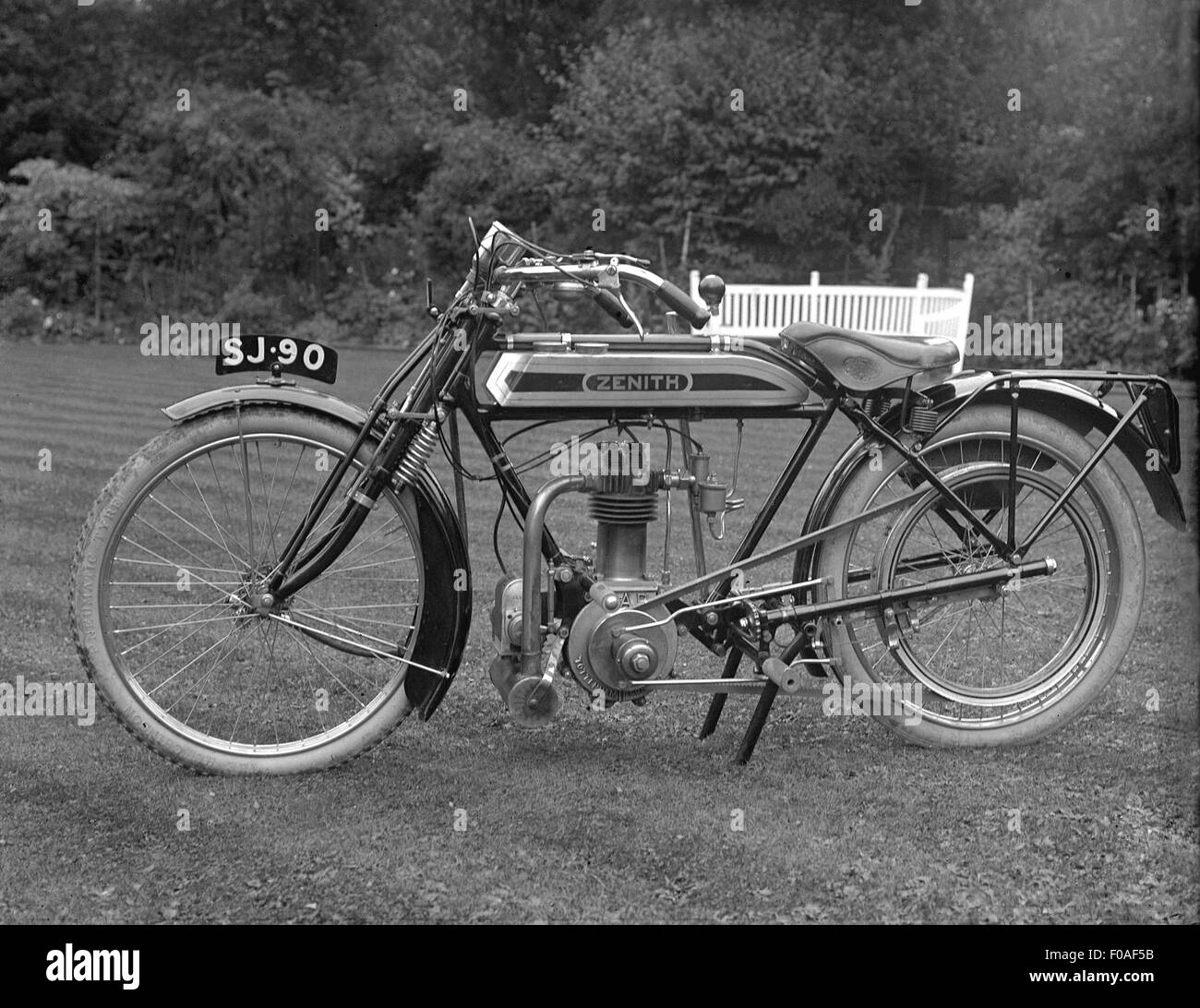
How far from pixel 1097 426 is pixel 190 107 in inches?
767

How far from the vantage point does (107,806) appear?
358 centimetres

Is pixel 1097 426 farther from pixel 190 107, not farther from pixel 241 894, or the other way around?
pixel 190 107

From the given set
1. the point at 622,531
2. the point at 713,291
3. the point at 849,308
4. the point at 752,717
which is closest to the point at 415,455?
the point at 622,531

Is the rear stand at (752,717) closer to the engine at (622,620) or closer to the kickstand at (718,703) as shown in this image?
the kickstand at (718,703)

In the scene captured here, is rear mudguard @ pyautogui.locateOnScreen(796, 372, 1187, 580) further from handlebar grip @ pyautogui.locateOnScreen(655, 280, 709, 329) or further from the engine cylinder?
handlebar grip @ pyautogui.locateOnScreen(655, 280, 709, 329)

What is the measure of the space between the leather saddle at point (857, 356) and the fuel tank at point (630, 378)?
3.9 inches

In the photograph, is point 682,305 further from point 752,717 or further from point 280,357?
point 752,717

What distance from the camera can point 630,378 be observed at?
11.8ft

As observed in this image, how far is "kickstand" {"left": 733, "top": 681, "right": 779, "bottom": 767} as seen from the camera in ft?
12.6

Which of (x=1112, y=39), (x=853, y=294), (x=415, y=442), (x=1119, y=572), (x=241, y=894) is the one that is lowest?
(x=241, y=894)

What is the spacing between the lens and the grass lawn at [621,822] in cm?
312

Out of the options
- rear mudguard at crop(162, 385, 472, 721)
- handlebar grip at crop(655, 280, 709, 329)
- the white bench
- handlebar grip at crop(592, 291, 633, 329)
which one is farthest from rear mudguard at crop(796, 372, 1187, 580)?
the white bench

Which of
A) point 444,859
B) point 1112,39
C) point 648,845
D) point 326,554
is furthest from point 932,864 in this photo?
point 1112,39

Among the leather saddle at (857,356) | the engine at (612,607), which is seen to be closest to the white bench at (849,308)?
the leather saddle at (857,356)
